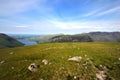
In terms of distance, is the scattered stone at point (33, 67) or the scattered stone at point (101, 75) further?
the scattered stone at point (33, 67)

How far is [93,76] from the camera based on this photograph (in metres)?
19.9

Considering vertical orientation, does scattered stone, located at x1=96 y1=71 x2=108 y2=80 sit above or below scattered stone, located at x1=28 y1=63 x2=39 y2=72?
below

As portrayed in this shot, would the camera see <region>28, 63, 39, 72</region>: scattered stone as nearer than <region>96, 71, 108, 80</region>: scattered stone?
No

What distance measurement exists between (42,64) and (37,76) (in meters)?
4.25

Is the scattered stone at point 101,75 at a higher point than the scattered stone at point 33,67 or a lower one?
lower

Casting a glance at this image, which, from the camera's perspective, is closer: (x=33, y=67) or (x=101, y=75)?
(x=101, y=75)

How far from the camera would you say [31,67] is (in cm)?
2261

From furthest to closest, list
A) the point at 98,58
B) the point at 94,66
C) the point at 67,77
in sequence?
the point at 98,58 → the point at 94,66 → the point at 67,77

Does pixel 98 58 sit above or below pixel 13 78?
→ above

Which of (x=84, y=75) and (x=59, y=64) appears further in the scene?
(x=59, y=64)

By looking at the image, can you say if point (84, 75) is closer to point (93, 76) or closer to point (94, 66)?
point (93, 76)

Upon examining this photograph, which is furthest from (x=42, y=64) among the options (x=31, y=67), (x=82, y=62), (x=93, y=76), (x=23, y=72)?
(x=93, y=76)

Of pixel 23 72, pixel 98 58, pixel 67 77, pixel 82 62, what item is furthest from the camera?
pixel 98 58

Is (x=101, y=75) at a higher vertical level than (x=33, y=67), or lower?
lower
